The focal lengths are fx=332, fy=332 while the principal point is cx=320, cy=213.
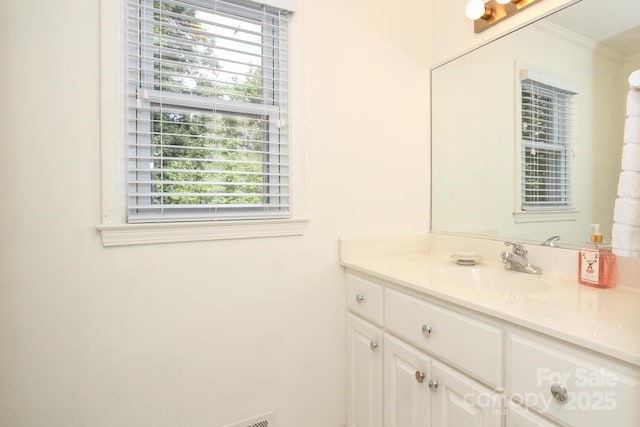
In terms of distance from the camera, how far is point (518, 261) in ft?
4.38

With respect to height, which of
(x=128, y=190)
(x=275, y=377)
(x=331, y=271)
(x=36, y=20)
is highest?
(x=36, y=20)

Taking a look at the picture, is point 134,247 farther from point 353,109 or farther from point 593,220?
point 593,220

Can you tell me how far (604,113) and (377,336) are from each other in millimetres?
1138

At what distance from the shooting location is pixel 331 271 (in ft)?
4.97

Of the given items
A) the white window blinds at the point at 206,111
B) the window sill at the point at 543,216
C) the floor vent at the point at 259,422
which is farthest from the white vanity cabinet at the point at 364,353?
the window sill at the point at 543,216

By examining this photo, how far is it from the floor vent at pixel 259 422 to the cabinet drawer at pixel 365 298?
56cm

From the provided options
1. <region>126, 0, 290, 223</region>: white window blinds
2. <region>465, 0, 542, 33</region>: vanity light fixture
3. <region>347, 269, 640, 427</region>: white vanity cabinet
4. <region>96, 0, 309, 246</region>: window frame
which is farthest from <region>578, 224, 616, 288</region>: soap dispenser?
<region>96, 0, 309, 246</region>: window frame

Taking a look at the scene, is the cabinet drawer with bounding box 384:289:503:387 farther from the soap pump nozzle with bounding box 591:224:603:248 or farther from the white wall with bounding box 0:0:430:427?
the soap pump nozzle with bounding box 591:224:603:248

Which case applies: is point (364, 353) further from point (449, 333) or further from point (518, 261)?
point (518, 261)

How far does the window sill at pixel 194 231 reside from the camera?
1117 millimetres

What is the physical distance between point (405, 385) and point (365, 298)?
1.14 ft

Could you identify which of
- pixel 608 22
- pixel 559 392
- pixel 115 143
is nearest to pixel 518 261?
pixel 559 392

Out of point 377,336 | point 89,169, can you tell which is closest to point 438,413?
point 377,336

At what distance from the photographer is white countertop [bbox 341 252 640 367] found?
2.24ft
